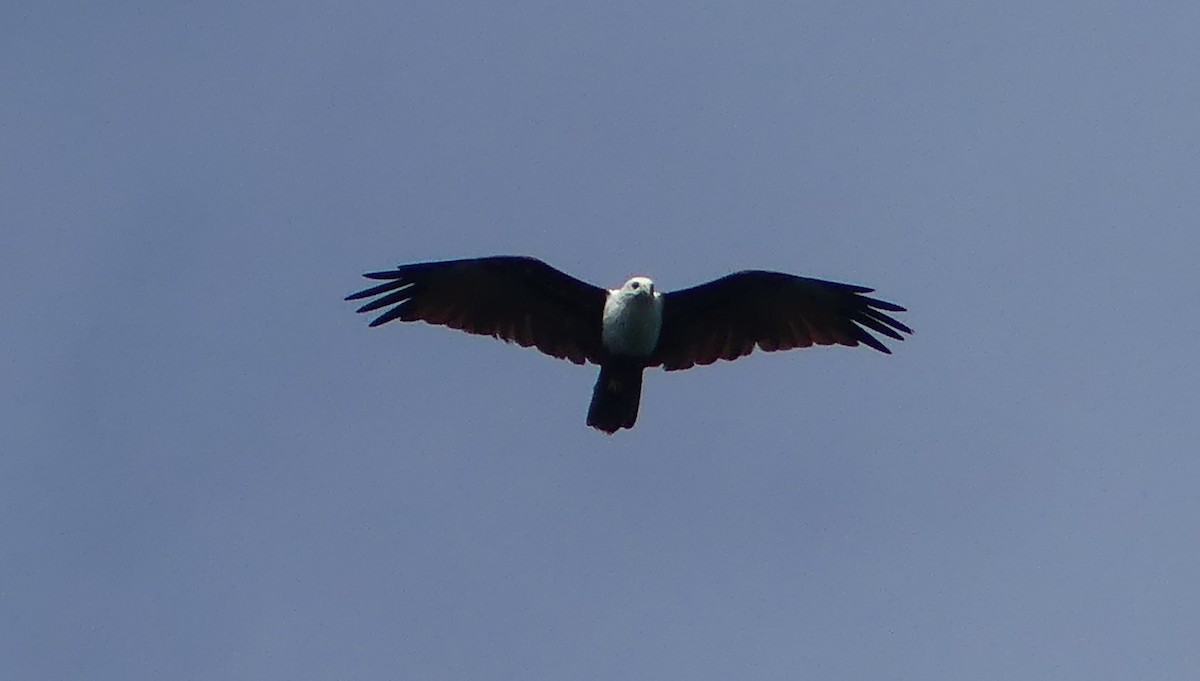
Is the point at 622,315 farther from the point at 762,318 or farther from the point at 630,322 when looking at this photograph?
the point at 762,318

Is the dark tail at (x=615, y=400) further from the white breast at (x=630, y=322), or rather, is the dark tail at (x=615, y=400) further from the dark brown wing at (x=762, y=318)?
the dark brown wing at (x=762, y=318)

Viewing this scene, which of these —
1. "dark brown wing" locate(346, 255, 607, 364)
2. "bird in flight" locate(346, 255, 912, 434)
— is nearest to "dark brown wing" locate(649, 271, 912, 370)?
"bird in flight" locate(346, 255, 912, 434)

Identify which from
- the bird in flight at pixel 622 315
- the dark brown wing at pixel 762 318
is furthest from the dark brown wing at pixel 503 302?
the dark brown wing at pixel 762 318

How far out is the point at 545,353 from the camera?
19656 millimetres

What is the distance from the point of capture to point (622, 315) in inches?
742

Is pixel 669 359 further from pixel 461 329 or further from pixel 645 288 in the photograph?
pixel 461 329

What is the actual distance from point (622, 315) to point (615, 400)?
97 cm

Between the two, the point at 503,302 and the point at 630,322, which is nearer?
the point at 630,322

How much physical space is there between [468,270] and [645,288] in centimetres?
213

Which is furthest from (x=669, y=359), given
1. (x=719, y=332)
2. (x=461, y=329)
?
(x=461, y=329)

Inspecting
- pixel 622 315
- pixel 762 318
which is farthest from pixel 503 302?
pixel 762 318

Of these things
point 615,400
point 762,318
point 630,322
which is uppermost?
point 762,318

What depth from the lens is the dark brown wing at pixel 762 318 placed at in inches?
760

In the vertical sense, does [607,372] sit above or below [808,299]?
below
